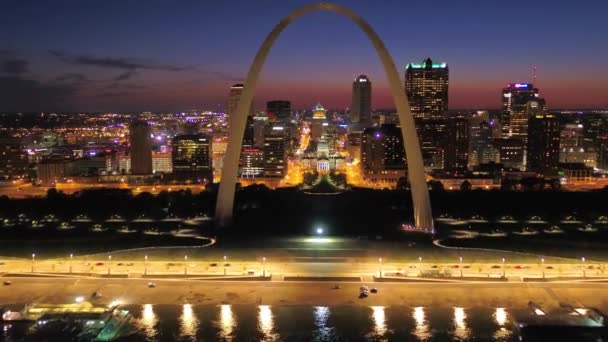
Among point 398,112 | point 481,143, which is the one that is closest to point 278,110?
point 481,143

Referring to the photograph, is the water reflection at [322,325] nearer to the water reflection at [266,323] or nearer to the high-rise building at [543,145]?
the water reflection at [266,323]

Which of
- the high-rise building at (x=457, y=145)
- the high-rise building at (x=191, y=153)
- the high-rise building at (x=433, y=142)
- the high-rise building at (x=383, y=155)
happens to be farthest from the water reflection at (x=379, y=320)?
the high-rise building at (x=457, y=145)

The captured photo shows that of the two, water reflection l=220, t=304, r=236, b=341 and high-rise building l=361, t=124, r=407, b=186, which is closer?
water reflection l=220, t=304, r=236, b=341

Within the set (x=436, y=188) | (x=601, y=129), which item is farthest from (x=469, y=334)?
(x=601, y=129)

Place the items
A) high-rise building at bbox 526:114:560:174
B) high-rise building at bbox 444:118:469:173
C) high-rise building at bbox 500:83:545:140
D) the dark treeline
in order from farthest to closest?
high-rise building at bbox 500:83:545:140
high-rise building at bbox 444:118:469:173
high-rise building at bbox 526:114:560:174
the dark treeline

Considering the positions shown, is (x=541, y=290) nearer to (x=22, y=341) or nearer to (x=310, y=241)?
(x=310, y=241)

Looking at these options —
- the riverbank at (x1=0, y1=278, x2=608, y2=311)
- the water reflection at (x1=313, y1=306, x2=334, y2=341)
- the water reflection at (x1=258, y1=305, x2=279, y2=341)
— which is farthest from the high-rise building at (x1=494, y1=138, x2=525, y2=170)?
the water reflection at (x1=258, y1=305, x2=279, y2=341)

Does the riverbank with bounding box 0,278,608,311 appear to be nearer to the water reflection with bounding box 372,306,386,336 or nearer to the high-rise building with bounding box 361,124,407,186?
the water reflection with bounding box 372,306,386,336
